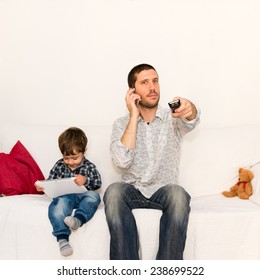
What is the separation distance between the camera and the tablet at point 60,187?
6.63ft

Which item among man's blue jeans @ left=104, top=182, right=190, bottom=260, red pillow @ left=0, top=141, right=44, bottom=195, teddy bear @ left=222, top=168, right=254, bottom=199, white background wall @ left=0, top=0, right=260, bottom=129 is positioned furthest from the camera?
white background wall @ left=0, top=0, right=260, bottom=129

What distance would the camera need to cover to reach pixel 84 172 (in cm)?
229

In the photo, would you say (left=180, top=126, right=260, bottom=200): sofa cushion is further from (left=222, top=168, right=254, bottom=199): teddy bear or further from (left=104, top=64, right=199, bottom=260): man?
(left=104, top=64, right=199, bottom=260): man

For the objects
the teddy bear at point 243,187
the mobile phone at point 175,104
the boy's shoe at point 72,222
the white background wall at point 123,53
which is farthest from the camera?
the white background wall at point 123,53

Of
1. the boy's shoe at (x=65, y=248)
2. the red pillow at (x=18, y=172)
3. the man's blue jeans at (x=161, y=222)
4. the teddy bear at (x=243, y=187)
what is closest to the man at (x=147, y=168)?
the man's blue jeans at (x=161, y=222)

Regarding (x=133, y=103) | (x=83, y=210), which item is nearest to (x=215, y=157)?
(x=133, y=103)

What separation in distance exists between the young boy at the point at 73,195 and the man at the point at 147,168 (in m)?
0.13

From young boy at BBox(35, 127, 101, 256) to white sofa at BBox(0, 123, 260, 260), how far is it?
0.17ft

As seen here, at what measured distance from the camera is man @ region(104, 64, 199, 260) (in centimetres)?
177

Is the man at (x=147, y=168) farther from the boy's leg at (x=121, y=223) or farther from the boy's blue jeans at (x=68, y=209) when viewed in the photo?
the boy's blue jeans at (x=68, y=209)

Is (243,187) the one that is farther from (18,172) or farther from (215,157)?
(18,172)

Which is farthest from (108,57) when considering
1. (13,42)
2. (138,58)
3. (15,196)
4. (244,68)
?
(15,196)

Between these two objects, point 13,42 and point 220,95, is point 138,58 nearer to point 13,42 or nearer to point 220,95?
point 220,95

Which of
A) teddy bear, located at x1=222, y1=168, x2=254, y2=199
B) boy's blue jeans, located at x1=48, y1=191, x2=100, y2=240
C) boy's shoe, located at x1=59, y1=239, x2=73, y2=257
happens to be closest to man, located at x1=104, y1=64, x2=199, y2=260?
boy's blue jeans, located at x1=48, y1=191, x2=100, y2=240
